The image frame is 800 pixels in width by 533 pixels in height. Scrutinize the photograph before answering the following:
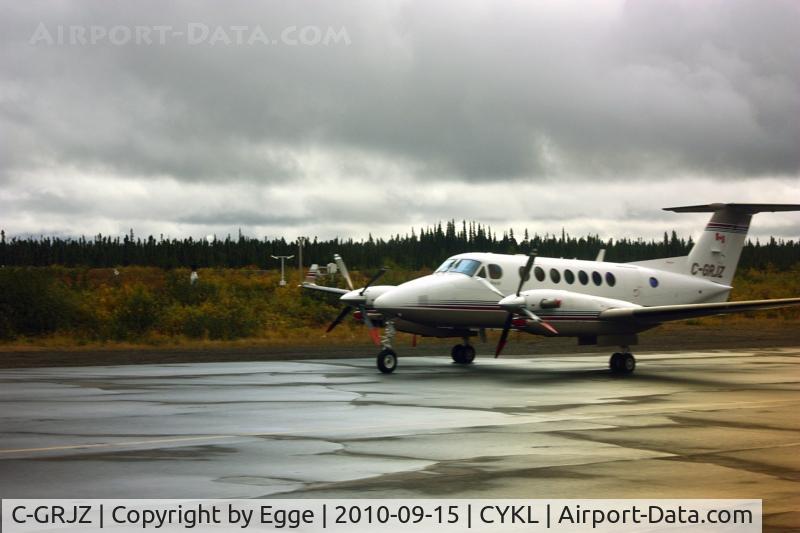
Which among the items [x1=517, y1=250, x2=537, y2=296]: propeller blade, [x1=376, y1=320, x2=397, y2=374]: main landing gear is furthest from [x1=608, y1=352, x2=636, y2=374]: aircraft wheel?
[x1=376, y1=320, x2=397, y2=374]: main landing gear

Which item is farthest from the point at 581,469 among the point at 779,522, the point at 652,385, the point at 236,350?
the point at 236,350

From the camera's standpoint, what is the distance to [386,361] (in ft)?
85.5

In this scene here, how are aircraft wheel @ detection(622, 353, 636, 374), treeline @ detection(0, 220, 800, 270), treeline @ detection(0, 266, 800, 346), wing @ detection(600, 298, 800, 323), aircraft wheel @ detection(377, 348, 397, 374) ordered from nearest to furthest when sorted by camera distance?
aircraft wheel @ detection(377, 348, 397, 374) < wing @ detection(600, 298, 800, 323) < aircraft wheel @ detection(622, 353, 636, 374) < treeline @ detection(0, 266, 800, 346) < treeline @ detection(0, 220, 800, 270)

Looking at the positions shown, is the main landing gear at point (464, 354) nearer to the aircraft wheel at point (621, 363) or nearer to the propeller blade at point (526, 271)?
the propeller blade at point (526, 271)

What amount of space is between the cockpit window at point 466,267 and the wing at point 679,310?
12.5ft

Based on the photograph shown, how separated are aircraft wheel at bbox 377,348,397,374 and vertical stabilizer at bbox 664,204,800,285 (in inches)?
482

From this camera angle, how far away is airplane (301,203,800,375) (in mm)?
26594

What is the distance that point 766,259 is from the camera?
14700cm

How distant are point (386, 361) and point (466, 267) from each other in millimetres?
3988

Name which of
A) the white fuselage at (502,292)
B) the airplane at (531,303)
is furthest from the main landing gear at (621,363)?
the white fuselage at (502,292)

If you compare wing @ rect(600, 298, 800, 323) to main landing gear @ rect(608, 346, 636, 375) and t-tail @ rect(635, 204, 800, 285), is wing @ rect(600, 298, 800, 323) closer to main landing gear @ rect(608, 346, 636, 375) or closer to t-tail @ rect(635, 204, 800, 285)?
main landing gear @ rect(608, 346, 636, 375)

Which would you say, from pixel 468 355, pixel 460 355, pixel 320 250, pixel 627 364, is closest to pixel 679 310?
pixel 627 364

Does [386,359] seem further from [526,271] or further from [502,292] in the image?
[526,271]

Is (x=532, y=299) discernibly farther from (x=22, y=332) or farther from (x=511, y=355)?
(x=22, y=332)
